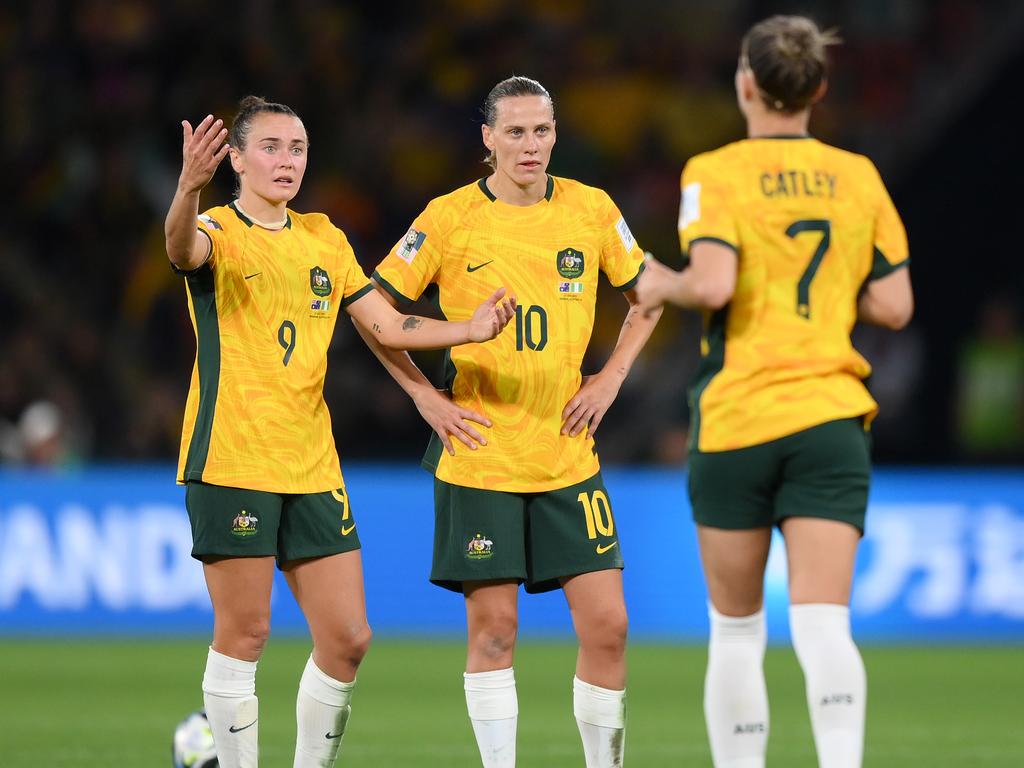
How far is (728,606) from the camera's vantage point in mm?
4480

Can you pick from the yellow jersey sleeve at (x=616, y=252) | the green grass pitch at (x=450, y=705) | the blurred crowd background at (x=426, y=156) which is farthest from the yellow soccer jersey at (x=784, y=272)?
the blurred crowd background at (x=426, y=156)

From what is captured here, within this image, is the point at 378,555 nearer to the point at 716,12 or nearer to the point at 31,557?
the point at 31,557

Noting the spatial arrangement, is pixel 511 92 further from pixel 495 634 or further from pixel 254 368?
pixel 495 634

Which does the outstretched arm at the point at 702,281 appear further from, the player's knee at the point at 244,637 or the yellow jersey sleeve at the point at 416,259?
the player's knee at the point at 244,637

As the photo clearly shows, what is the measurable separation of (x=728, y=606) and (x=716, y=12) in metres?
13.5

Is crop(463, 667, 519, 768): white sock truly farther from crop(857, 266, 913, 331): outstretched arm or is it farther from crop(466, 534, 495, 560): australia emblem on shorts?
crop(857, 266, 913, 331): outstretched arm

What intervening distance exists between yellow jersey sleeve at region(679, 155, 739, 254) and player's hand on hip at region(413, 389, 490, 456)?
132cm

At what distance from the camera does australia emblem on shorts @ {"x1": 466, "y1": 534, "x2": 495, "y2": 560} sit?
17.7 feet

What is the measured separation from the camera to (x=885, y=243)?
450 cm

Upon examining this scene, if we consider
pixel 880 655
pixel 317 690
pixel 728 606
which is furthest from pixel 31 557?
pixel 728 606

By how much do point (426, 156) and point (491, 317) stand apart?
1045 centimetres

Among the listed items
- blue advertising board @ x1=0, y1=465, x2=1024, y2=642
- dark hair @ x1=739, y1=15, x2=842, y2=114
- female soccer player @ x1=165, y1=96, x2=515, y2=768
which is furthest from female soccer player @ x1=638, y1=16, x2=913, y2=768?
blue advertising board @ x1=0, y1=465, x2=1024, y2=642

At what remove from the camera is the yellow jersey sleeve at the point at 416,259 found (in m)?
5.61

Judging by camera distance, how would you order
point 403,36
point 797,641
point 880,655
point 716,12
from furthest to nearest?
point 716,12, point 403,36, point 880,655, point 797,641
